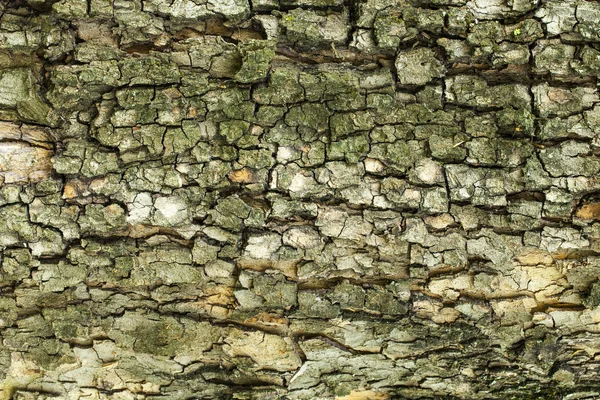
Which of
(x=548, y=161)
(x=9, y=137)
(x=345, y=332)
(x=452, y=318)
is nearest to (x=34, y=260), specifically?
(x=9, y=137)

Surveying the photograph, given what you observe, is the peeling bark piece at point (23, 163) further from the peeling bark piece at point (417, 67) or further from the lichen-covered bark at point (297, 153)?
the peeling bark piece at point (417, 67)

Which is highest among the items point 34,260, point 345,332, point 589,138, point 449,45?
point 449,45

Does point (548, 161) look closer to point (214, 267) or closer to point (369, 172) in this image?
point (369, 172)

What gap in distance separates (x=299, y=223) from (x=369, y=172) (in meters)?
0.35

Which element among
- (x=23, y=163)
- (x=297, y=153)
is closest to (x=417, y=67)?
(x=297, y=153)

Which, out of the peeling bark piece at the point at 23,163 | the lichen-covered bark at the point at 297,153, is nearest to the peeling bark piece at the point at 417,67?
the lichen-covered bark at the point at 297,153

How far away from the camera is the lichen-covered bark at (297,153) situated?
219 centimetres

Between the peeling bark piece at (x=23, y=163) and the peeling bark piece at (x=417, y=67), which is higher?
the peeling bark piece at (x=417, y=67)

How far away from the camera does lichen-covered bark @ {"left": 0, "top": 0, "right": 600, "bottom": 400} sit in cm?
219

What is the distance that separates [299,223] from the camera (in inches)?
88.0

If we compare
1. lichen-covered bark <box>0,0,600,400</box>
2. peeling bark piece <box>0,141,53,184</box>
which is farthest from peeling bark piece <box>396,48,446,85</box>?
peeling bark piece <box>0,141,53,184</box>

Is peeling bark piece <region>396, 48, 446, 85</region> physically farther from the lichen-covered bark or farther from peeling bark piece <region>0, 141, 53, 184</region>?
peeling bark piece <region>0, 141, 53, 184</region>

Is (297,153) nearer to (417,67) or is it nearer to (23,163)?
(417,67)

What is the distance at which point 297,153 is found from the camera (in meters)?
2.20
